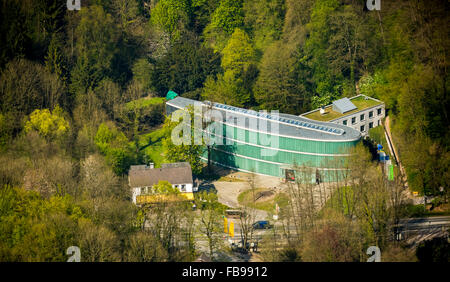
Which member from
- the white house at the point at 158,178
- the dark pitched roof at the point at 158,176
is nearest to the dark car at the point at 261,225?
the white house at the point at 158,178

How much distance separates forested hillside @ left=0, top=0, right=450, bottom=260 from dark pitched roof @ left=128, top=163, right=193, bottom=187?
2.68m

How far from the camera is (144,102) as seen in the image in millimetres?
125750

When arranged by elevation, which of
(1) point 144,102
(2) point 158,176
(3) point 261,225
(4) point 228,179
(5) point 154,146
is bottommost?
(3) point 261,225

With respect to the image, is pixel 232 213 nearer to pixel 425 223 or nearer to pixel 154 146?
pixel 425 223

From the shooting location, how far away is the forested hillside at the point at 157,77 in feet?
287

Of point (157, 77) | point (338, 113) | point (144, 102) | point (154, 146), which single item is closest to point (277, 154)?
point (338, 113)

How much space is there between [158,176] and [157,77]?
3510 centimetres

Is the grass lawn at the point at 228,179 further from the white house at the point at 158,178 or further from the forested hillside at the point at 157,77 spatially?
the forested hillside at the point at 157,77

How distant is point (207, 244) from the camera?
283 feet

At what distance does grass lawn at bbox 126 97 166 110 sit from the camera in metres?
116

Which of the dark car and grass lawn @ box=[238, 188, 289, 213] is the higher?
grass lawn @ box=[238, 188, 289, 213]

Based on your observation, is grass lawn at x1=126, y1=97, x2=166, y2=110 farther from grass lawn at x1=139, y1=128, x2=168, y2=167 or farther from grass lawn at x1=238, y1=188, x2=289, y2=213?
grass lawn at x1=238, y1=188, x2=289, y2=213

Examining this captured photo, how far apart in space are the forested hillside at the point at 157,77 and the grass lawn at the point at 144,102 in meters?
0.78

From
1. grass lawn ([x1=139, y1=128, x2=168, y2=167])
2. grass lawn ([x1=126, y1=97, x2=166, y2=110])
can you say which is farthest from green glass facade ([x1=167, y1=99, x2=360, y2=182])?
grass lawn ([x1=126, y1=97, x2=166, y2=110])
